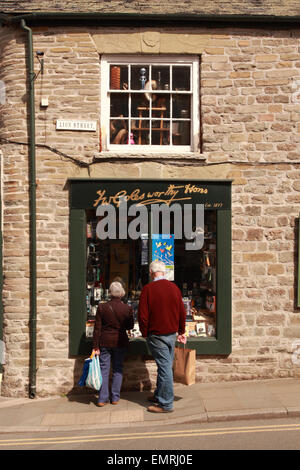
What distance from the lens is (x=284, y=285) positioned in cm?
752

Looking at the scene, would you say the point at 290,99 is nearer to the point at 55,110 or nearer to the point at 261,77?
the point at 261,77

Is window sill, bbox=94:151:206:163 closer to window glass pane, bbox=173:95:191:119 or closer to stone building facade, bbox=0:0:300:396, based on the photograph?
stone building facade, bbox=0:0:300:396

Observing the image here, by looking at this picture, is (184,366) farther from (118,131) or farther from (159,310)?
(118,131)

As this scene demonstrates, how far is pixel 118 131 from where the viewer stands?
7.81 meters

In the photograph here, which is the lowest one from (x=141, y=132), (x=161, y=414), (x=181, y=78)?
(x=161, y=414)

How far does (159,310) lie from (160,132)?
10.5ft

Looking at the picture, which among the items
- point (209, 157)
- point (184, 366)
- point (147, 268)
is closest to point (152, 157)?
point (209, 157)

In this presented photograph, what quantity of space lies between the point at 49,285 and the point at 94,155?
2.19 metres

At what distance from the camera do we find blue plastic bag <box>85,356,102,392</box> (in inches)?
255

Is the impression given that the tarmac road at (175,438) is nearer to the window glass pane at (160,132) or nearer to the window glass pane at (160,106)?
the window glass pane at (160,132)

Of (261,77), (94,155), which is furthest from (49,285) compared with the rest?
(261,77)

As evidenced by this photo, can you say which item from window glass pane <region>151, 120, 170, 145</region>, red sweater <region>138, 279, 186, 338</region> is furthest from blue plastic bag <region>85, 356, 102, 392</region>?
window glass pane <region>151, 120, 170, 145</region>

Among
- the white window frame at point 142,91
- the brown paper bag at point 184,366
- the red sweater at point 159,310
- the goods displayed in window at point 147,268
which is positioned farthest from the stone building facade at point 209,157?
the red sweater at point 159,310

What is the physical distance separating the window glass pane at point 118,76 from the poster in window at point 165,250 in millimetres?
2559
